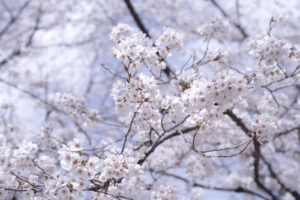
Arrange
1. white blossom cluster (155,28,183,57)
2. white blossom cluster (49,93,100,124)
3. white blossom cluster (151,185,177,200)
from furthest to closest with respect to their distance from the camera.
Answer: white blossom cluster (49,93,100,124), white blossom cluster (155,28,183,57), white blossom cluster (151,185,177,200)

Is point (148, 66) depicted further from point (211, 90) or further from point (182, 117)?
point (211, 90)

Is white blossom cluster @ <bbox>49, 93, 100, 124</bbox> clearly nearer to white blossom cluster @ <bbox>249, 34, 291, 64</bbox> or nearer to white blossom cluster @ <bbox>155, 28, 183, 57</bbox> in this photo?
white blossom cluster @ <bbox>155, 28, 183, 57</bbox>

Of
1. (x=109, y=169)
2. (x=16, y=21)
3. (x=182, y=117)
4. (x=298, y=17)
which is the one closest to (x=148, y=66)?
(x=182, y=117)

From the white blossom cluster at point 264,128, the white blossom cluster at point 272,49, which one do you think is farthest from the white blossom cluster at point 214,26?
the white blossom cluster at point 264,128

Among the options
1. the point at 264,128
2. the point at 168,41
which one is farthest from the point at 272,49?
the point at 168,41

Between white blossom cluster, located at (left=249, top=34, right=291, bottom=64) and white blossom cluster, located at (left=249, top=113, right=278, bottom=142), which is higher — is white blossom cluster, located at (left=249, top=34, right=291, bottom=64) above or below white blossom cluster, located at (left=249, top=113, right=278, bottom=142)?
above

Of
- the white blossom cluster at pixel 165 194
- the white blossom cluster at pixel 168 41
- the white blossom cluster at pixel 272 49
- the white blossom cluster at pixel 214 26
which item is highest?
the white blossom cluster at pixel 214 26

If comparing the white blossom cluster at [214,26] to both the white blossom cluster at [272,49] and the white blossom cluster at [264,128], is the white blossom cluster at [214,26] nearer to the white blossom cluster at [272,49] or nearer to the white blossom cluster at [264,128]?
the white blossom cluster at [272,49]

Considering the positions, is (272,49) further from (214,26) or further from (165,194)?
(165,194)

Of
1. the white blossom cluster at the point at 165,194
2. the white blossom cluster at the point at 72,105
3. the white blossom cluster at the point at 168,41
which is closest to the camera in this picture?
the white blossom cluster at the point at 165,194

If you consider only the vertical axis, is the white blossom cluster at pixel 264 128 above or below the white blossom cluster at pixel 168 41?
below

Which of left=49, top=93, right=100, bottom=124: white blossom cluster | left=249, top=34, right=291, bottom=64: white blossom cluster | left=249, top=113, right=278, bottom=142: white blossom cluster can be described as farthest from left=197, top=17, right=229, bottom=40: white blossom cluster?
left=49, top=93, right=100, bottom=124: white blossom cluster

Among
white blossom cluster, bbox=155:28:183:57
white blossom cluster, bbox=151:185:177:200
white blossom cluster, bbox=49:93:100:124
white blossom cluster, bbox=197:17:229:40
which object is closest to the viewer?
white blossom cluster, bbox=151:185:177:200

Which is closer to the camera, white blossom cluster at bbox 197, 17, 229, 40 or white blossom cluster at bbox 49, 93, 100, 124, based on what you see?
white blossom cluster at bbox 197, 17, 229, 40
